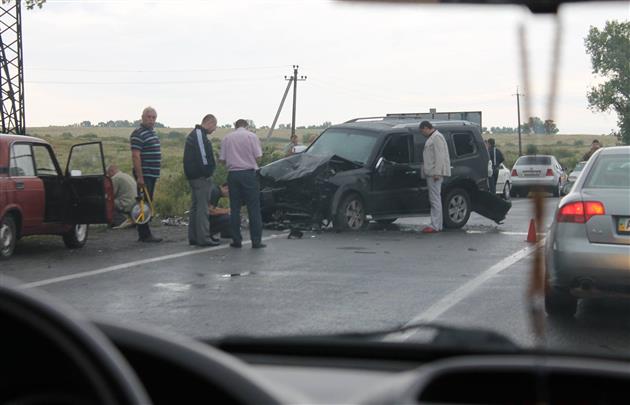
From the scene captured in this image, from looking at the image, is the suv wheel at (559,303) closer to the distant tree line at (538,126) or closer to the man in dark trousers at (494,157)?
the distant tree line at (538,126)

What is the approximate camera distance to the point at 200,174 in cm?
1464

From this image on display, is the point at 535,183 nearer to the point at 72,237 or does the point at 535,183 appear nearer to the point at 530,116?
the point at 530,116

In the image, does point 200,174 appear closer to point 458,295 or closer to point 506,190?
point 458,295

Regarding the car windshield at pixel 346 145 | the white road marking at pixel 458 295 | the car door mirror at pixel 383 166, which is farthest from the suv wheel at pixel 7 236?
the car door mirror at pixel 383 166

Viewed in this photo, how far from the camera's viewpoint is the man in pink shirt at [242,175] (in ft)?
47.9

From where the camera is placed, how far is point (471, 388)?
207 centimetres

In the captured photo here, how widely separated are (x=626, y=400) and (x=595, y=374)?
0.25ft

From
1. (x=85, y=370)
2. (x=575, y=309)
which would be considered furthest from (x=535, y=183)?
(x=575, y=309)

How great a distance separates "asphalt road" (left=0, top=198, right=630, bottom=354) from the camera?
8273mm

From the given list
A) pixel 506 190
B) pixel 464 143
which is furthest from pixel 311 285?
pixel 506 190

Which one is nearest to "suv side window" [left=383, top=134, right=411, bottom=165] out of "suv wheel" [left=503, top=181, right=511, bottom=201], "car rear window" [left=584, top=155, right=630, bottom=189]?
"car rear window" [left=584, top=155, right=630, bottom=189]

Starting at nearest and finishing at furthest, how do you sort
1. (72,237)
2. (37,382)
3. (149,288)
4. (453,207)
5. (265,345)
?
(37,382)
(265,345)
(149,288)
(72,237)
(453,207)

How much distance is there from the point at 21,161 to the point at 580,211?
786 centimetres

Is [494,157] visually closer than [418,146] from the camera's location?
No
